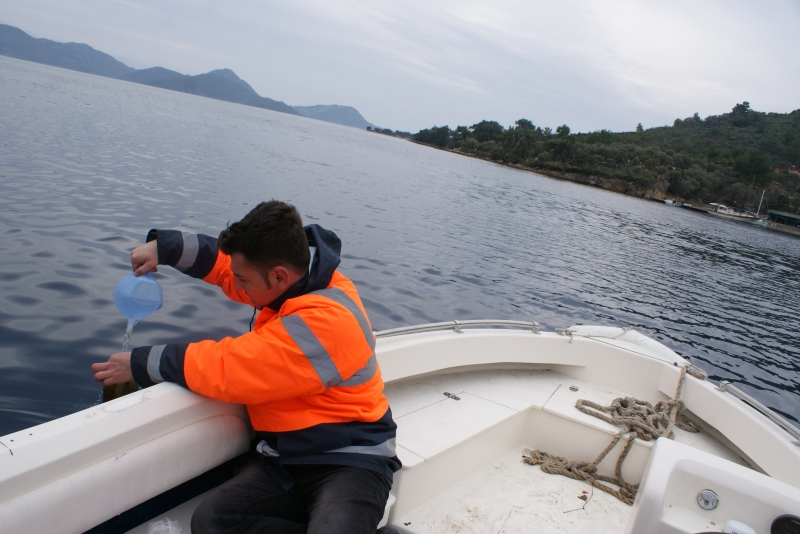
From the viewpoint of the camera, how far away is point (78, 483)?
5.14ft

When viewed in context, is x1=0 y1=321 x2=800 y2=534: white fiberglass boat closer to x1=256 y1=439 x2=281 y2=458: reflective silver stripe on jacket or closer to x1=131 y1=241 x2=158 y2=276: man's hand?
x1=256 y1=439 x2=281 y2=458: reflective silver stripe on jacket

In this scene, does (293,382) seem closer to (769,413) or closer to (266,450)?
(266,450)

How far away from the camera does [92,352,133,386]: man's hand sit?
1.82m

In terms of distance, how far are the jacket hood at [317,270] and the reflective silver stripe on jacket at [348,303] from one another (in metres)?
0.03

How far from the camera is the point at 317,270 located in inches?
73.9

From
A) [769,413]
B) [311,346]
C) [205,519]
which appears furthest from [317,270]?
[769,413]

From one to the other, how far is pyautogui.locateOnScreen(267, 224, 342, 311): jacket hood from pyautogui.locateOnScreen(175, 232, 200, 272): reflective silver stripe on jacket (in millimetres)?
556

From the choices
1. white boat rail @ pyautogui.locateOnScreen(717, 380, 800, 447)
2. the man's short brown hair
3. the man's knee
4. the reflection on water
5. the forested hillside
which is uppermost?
the forested hillside

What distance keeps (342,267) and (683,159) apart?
8939cm

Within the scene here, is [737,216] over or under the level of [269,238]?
over

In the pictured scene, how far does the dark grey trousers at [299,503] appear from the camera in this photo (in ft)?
5.64

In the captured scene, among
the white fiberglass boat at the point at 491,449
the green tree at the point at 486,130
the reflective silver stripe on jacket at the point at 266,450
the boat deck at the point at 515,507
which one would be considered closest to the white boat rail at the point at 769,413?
the white fiberglass boat at the point at 491,449

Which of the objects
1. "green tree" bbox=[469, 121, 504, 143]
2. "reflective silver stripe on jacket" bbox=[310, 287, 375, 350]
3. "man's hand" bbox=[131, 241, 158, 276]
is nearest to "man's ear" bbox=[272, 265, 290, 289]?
"reflective silver stripe on jacket" bbox=[310, 287, 375, 350]

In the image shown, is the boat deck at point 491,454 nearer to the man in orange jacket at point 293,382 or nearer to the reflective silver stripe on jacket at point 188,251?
the man in orange jacket at point 293,382
